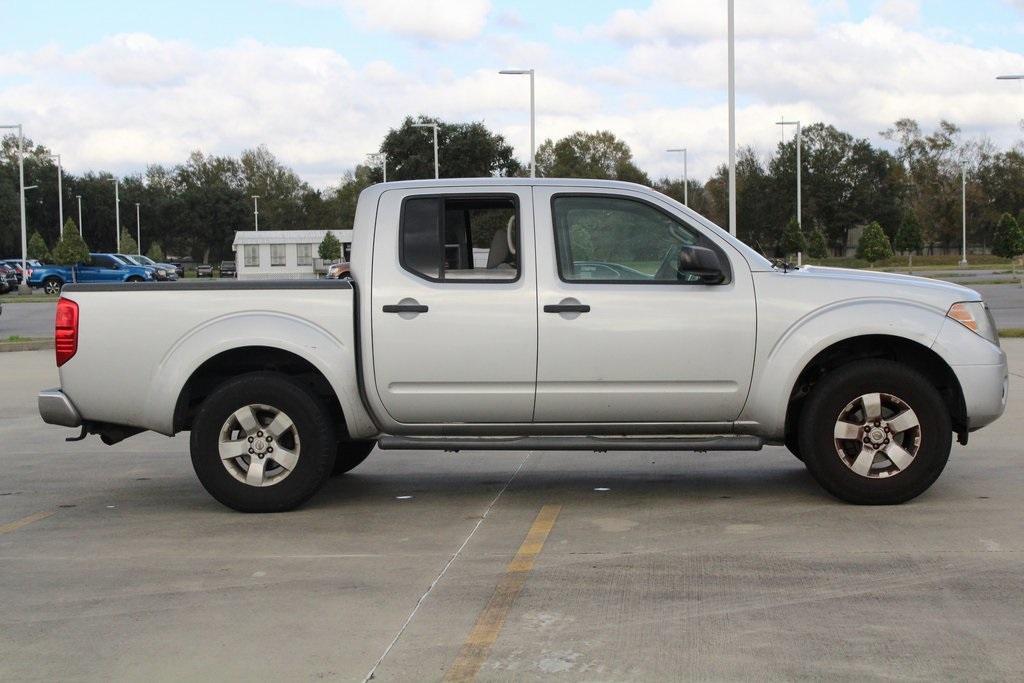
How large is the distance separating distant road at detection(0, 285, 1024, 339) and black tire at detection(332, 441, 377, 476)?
1630 centimetres

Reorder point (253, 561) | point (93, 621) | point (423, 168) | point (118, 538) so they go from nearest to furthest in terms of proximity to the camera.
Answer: point (93, 621) → point (253, 561) → point (118, 538) → point (423, 168)

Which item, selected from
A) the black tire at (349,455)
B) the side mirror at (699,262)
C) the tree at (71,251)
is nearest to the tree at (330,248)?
the tree at (71,251)

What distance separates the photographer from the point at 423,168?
86.8 m

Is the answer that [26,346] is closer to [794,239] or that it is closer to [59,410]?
[59,410]

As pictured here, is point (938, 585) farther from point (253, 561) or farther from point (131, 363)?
point (131, 363)

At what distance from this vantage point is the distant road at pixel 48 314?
2562 centimetres

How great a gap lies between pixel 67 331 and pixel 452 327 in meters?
2.37

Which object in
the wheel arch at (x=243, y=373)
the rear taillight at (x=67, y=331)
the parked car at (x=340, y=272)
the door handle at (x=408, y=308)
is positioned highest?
the parked car at (x=340, y=272)

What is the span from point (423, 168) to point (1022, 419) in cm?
7763

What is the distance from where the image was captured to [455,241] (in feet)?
24.9

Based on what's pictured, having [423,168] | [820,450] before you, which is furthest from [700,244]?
[423,168]

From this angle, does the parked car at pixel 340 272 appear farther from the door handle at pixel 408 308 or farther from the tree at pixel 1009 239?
the tree at pixel 1009 239

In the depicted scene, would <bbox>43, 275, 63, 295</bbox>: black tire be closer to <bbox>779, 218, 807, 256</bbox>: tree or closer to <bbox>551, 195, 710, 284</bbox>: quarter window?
<bbox>779, 218, 807, 256</bbox>: tree

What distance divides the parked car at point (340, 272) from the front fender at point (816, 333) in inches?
101
